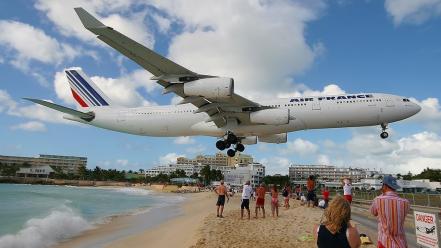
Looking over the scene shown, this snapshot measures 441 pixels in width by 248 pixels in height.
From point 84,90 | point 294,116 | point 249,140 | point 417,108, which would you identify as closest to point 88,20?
point 294,116

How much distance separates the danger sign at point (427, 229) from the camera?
22.7 ft

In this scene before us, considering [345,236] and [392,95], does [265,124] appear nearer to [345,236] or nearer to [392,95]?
[392,95]

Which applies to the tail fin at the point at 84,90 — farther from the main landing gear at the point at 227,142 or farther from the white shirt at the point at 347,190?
the white shirt at the point at 347,190

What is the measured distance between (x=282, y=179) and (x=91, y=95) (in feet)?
462

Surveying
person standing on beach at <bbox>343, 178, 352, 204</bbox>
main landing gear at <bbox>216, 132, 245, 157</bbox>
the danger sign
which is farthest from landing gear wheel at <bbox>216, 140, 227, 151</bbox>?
the danger sign

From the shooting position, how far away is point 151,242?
20859 mm

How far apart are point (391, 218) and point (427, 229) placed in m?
1.30

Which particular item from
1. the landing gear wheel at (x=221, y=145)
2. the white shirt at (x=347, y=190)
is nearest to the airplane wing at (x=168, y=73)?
the landing gear wheel at (x=221, y=145)

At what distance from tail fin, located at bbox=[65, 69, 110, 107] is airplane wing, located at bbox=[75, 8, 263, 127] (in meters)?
11.0

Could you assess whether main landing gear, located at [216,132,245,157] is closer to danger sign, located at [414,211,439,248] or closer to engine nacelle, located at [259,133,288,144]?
engine nacelle, located at [259,133,288,144]

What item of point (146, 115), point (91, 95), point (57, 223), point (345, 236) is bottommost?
point (57, 223)

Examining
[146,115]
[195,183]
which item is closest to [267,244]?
[146,115]

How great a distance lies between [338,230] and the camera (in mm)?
4949

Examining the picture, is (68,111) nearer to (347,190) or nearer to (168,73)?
(168,73)
